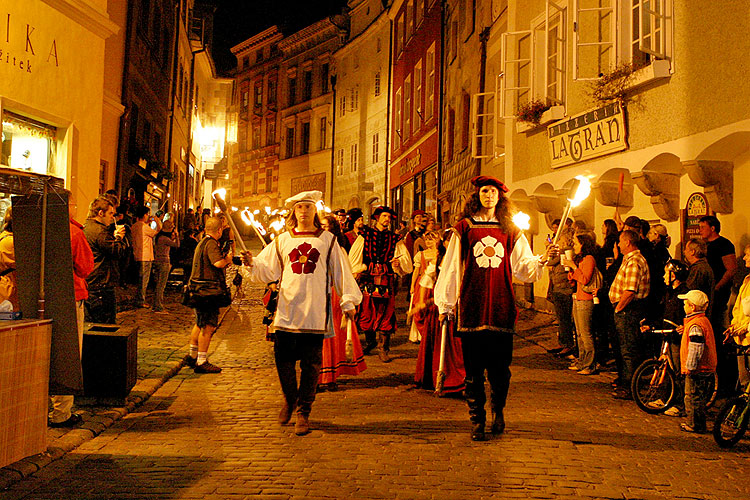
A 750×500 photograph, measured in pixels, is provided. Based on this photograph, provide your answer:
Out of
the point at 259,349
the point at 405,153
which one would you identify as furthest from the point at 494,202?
the point at 405,153

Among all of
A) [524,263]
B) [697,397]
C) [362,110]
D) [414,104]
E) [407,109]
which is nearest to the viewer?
[524,263]

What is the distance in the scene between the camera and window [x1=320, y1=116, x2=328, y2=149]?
4494 centimetres

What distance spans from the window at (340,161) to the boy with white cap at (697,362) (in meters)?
35.5

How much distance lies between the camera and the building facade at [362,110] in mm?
36000

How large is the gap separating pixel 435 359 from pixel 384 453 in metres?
2.52

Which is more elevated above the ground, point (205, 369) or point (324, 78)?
point (324, 78)

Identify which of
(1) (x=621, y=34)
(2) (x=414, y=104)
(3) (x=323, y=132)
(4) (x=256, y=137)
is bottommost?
(1) (x=621, y=34)

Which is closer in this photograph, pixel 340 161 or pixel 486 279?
pixel 486 279

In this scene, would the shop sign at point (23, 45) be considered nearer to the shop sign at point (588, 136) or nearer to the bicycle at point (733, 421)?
the shop sign at point (588, 136)

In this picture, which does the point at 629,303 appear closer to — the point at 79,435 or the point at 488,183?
the point at 488,183

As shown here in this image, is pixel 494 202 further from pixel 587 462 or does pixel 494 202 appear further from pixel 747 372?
pixel 747 372

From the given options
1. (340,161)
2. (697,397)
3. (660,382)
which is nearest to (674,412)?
(660,382)

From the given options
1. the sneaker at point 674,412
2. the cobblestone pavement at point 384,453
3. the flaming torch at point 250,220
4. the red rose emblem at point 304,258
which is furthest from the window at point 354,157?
the red rose emblem at point 304,258

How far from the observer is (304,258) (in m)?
6.55
